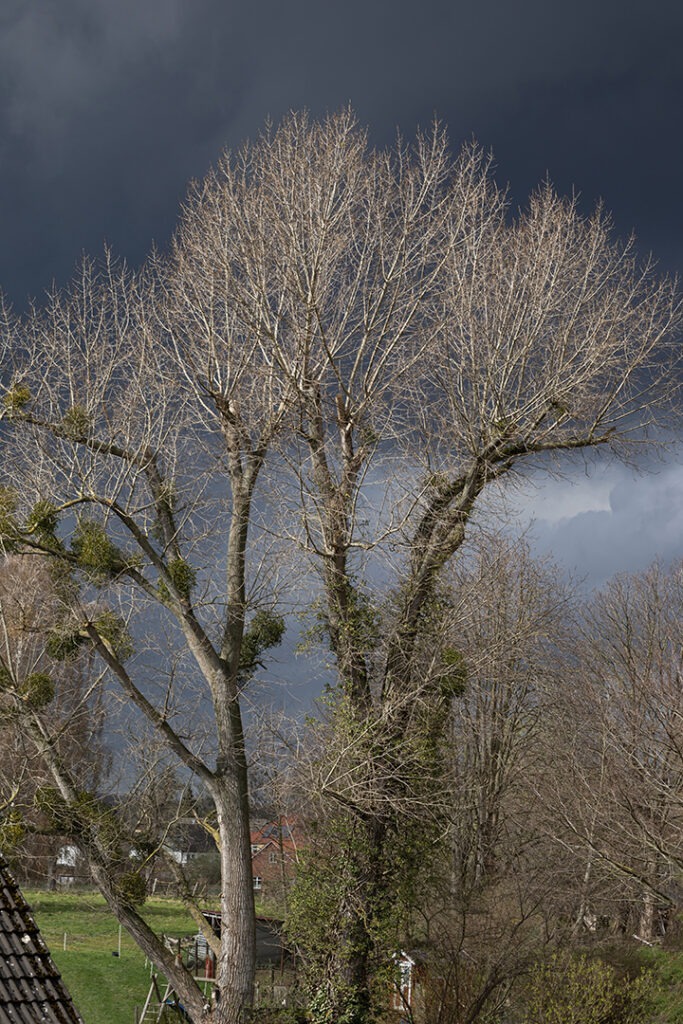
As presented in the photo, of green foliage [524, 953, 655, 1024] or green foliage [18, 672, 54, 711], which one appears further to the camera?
green foliage [18, 672, 54, 711]

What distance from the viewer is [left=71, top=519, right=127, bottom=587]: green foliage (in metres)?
17.2

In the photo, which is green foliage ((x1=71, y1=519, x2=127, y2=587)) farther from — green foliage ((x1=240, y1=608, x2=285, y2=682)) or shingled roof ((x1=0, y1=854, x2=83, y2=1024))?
shingled roof ((x1=0, y1=854, x2=83, y2=1024))

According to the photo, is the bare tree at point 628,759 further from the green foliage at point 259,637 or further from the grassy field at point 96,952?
the grassy field at point 96,952

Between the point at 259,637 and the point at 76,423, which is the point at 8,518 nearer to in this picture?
the point at 76,423

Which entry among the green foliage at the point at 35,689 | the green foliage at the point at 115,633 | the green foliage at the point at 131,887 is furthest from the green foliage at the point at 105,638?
the green foliage at the point at 131,887

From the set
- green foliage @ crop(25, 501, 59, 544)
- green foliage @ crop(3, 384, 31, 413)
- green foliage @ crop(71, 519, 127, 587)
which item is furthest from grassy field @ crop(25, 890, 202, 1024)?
green foliage @ crop(3, 384, 31, 413)

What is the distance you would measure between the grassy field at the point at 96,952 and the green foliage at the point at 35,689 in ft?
33.8

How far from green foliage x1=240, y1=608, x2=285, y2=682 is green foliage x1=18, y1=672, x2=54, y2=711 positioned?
3386 mm

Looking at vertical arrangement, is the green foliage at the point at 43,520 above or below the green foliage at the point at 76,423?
below

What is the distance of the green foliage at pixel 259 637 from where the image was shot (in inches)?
730

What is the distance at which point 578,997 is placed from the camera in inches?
669

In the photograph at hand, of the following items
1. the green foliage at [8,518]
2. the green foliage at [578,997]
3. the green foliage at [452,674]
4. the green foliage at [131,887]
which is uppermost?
the green foliage at [8,518]

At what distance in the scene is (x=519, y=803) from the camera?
2891 cm

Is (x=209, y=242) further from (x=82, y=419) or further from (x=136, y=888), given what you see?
(x=136, y=888)
